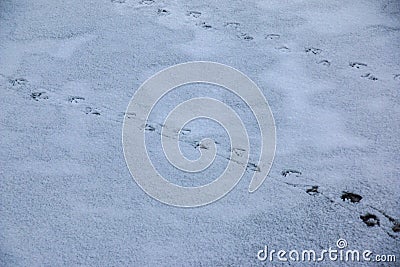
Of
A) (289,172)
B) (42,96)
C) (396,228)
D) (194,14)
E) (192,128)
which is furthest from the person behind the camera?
(194,14)

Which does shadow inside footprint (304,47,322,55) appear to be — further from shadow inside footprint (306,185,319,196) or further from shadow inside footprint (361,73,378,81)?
shadow inside footprint (306,185,319,196)

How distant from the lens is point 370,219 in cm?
101

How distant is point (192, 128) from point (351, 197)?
43 cm

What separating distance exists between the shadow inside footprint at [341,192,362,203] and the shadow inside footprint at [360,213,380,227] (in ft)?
0.14

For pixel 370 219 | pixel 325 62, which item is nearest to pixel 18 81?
pixel 325 62

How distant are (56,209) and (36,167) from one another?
0.51ft

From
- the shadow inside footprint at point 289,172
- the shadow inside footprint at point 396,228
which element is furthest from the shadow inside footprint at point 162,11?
the shadow inside footprint at point 396,228

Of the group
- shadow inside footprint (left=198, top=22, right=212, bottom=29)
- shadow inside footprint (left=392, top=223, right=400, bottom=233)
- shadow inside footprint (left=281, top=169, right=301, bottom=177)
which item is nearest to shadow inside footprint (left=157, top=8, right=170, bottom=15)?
shadow inside footprint (left=198, top=22, right=212, bottom=29)

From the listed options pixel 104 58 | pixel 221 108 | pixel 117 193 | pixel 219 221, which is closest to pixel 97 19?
pixel 104 58

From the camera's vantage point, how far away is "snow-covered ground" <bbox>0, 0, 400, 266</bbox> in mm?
987

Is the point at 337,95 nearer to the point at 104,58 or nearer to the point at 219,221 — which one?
the point at 219,221

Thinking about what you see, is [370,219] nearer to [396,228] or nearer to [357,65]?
[396,228]

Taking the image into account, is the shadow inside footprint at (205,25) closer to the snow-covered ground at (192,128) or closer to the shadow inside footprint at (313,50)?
the snow-covered ground at (192,128)

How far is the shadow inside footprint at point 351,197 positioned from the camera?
1.06m
